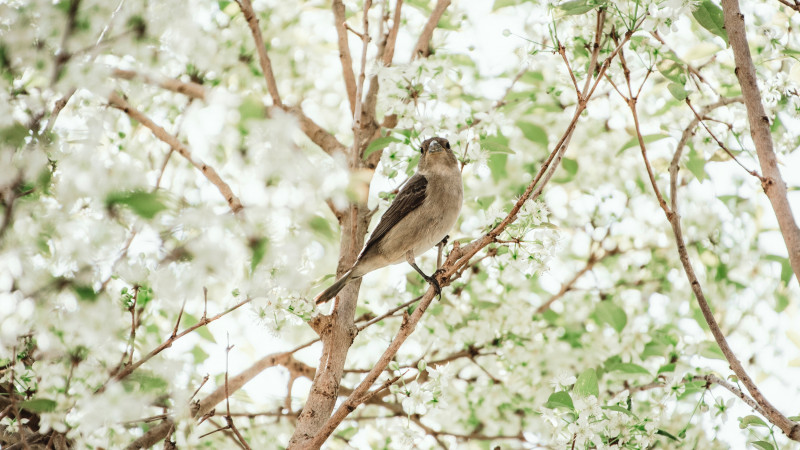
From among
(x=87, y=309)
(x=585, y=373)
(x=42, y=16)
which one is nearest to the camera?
(x=87, y=309)

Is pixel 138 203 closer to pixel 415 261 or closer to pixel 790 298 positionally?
pixel 415 261

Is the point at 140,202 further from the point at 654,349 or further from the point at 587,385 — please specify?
the point at 654,349

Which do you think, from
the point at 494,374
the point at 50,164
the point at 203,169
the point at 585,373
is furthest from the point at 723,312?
the point at 50,164

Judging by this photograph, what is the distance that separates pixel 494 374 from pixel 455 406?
333mm

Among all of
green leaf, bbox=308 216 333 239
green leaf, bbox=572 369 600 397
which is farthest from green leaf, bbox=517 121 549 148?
green leaf, bbox=308 216 333 239

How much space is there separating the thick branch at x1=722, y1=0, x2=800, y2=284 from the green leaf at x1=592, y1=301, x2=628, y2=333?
5.37ft

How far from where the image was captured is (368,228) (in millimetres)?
3959

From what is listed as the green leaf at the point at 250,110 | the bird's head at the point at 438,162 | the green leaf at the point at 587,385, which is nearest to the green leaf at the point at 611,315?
the bird's head at the point at 438,162

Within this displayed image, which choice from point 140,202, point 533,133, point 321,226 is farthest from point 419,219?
point 140,202

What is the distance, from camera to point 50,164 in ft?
6.95

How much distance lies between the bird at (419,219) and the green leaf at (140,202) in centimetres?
264

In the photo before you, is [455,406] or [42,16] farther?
[455,406]

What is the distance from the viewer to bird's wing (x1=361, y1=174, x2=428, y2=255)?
14.8 ft

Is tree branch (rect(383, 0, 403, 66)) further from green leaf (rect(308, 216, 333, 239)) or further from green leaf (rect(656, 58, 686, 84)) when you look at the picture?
green leaf (rect(308, 216, 333, 239))
